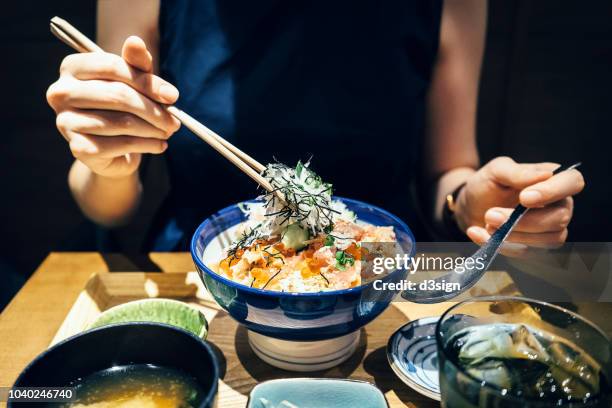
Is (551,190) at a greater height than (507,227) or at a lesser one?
greater

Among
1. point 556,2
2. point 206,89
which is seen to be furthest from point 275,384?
point 556,2

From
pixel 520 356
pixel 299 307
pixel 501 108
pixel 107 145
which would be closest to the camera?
pixel 520 356

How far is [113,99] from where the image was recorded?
1212 millimetres

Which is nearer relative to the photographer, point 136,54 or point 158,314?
point 136,54

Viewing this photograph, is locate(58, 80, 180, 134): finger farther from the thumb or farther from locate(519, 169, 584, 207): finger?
locate(519, 169, 584, 207): finger

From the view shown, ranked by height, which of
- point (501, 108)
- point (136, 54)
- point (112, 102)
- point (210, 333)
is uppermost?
point (136, 54)

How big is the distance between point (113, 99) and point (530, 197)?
110cm

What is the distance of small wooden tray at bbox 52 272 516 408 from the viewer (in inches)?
44.3

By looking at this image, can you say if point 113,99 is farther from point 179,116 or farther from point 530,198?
point 530,198

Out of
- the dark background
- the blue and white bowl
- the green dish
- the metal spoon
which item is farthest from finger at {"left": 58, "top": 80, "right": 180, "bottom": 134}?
the dark background

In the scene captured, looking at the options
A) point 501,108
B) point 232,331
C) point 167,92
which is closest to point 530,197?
point 232,331

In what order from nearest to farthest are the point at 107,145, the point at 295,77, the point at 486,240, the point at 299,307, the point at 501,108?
the point at 299,307 < the point at 107,145 < the point at 486,240 < the point at 295,77 < the point at 501,108

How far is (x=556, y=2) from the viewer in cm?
299

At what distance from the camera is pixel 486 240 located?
142 centimetres
